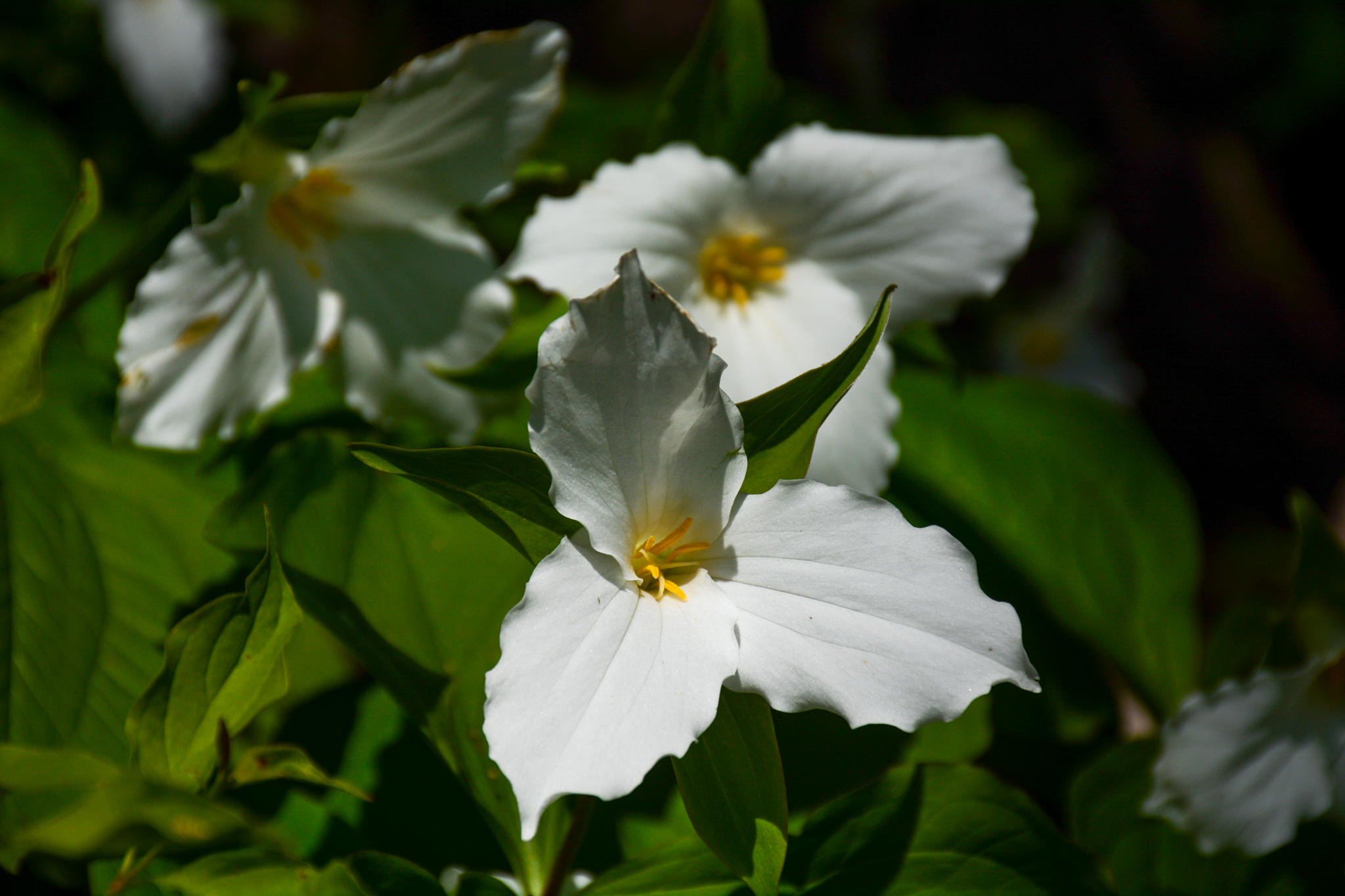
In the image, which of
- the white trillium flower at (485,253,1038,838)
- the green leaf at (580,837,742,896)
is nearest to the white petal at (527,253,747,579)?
the white trillium flower at (485,253,1038,838)

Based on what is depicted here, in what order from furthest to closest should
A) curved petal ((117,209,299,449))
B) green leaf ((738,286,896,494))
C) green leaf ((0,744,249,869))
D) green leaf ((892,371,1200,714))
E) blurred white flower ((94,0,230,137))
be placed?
blurred white flower ((94,0,230,137)) → green leaf ((892,371,1200,714)) → curved petal ((117,209,299,449)) → green leaf ((738,286,896,494)) → green leaf ((0,744,249,869))

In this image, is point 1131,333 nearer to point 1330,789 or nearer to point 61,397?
point 1330,789

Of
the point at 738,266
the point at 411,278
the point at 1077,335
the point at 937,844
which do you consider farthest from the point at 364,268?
the point at 1077,335

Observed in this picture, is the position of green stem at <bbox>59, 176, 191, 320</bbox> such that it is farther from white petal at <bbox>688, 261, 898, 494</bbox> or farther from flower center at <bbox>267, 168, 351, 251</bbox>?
white petal at <bbox>688, 261, 898, 494</bbox>

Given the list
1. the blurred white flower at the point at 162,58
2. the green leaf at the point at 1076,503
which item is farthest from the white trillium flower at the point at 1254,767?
the blurred white flower at the point at 162,58

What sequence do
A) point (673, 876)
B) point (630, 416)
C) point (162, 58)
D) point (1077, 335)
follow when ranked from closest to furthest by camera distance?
point (630, 416) → point (673, 876) → point (162, 58) → point (1077, 335)

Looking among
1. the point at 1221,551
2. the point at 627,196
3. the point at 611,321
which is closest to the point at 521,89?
the point at 627,196

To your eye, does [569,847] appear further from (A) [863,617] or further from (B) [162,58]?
(B) [162,58]
